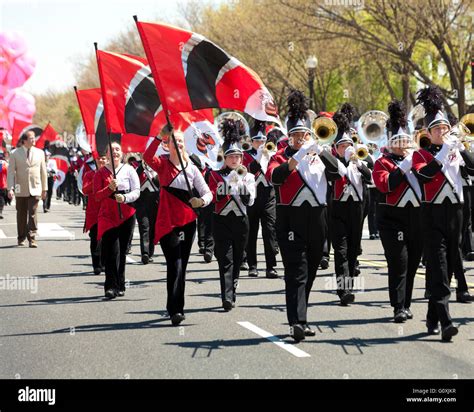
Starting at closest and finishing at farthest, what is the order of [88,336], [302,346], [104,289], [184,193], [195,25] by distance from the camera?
[302,346] < [88,336] < [184,193] < [104,289] < [195,25]

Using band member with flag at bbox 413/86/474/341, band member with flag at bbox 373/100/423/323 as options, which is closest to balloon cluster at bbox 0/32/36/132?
band member with flag at bbox 373/100/423/323

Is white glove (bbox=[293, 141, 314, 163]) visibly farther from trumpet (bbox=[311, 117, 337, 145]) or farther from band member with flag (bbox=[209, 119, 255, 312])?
band member with flag (bbox=[209, 119, 255, 312])

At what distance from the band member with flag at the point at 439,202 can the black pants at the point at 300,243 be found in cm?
97

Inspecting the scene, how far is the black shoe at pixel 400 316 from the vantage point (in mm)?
10758

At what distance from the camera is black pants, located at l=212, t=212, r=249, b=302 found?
39.7 ft

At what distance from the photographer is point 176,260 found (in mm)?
10922

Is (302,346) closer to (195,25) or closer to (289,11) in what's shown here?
(289,11)

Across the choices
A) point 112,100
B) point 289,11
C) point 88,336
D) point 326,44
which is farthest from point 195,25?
point 88,336

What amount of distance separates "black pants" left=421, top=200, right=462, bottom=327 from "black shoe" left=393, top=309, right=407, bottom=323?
2.53 ft

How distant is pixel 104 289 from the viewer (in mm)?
13406

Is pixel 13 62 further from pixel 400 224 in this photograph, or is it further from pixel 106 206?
pixel 400 224

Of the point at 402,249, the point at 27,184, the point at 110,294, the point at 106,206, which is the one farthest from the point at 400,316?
the point at 27,184
